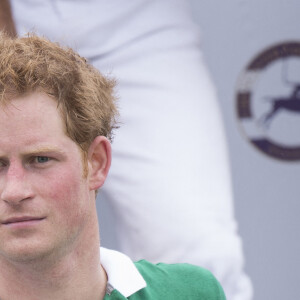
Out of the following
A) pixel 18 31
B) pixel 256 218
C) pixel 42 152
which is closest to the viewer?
pixel 42 152

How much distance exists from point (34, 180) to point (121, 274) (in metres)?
0.32

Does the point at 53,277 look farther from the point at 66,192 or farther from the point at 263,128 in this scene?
the point at 263,128

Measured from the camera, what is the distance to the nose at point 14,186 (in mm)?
1430

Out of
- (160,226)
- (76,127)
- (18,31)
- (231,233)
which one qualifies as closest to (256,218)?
(231,233)

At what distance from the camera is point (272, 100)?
2754mm

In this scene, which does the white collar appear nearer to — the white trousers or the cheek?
the cheek

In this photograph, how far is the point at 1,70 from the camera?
59.1 inches

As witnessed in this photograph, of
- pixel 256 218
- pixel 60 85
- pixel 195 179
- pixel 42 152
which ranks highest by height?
pixel 60 85

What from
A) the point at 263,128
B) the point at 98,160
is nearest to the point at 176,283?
the point at 98,160

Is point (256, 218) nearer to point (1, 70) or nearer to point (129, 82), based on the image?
point (129, 82)

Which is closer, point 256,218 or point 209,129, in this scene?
point 209,129

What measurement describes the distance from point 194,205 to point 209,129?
234 mm

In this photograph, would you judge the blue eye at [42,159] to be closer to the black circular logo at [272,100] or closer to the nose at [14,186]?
the nose at [14,186]

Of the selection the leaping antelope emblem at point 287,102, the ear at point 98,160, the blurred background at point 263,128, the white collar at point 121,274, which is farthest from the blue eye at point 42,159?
the leaping antelope emblem at point 287,102
